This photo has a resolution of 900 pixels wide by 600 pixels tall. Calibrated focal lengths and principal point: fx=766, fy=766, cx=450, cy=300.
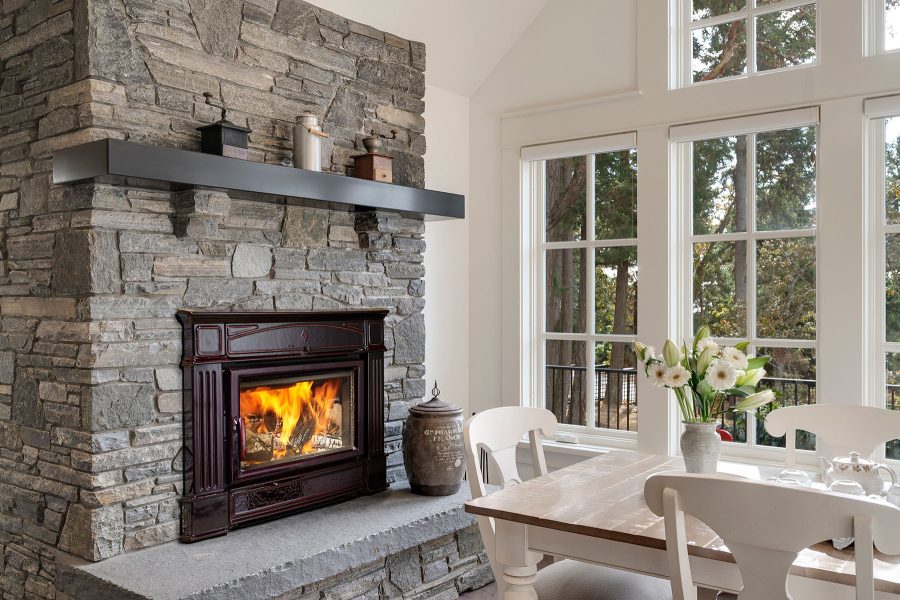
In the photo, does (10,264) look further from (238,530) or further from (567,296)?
(567,296)

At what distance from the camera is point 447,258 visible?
479cm

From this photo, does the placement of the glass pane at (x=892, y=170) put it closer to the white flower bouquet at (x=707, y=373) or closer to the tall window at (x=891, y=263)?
the tall window at (x=891, y=263)

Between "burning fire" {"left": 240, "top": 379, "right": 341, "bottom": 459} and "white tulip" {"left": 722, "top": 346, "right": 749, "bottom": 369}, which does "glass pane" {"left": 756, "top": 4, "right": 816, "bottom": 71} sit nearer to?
"white tulip" {"left": 722, "top": 346, "right": 749, "bottom": 369}

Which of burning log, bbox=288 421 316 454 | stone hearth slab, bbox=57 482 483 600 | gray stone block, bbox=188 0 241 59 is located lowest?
stone hearth slab, bbox=57 482 483 600

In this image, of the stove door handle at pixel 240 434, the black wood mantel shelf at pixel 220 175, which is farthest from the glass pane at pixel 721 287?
the stove door handle at pixel 240 434

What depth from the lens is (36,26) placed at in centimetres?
315

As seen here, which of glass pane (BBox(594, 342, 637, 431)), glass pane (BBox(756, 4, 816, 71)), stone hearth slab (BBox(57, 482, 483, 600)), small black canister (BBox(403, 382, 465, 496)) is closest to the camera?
stone hearth slab (BBox(57, 482, 483, 600))

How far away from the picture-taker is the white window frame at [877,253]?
3.64m

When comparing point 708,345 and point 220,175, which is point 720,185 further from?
point 220,175

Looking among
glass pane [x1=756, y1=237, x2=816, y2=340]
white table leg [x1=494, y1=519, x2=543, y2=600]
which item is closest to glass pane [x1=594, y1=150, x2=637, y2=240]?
glass pane [x1=756, y1=237, x2=816, y2=340]

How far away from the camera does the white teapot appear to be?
6.98 feet

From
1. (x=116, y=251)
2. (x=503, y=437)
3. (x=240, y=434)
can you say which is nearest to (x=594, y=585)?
(x=503, y=437)

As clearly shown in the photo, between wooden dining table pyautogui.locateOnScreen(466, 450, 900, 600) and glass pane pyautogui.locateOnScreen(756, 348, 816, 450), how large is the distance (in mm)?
1763

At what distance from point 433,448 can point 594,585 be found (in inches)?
61.5
